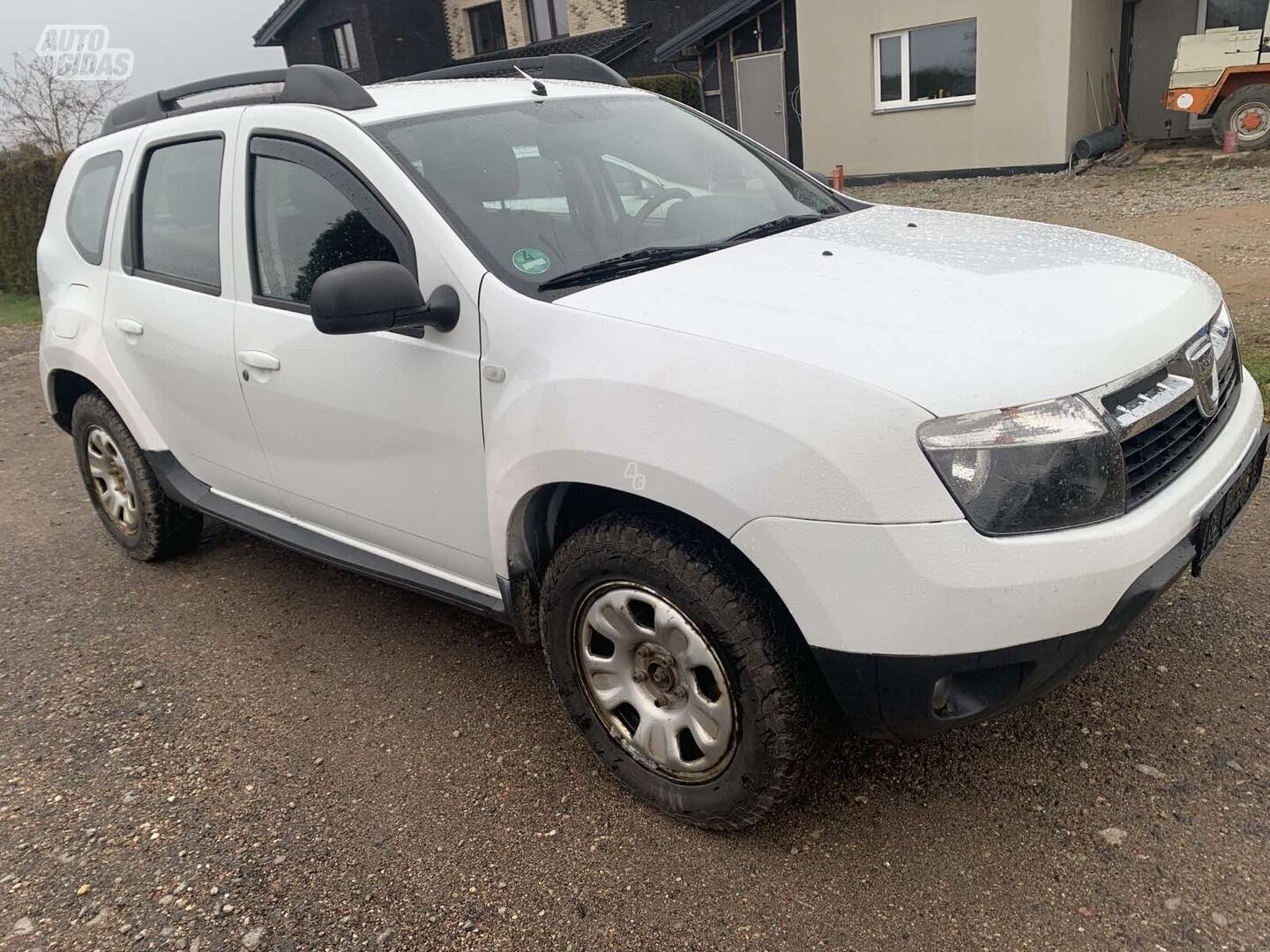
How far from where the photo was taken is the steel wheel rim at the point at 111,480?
4449 mm

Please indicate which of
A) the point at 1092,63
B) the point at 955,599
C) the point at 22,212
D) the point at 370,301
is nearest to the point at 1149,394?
the point at 955,599

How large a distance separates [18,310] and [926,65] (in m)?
14.4

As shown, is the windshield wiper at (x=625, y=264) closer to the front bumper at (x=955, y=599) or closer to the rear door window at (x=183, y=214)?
the front bumper at (x=955, y=599)

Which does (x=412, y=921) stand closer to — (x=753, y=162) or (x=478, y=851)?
(x=478, y=851)

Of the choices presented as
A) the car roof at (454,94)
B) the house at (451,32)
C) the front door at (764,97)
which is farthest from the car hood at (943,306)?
the house at (451,32)

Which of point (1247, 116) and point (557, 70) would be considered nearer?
point (557, 70)

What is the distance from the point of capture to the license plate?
2328 millimetres

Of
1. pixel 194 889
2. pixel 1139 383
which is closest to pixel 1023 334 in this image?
pixel 1139 383

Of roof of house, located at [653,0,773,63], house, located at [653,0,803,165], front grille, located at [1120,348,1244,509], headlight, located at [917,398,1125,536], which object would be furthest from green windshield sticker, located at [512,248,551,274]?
roof of house, located at [653,0,773,63]

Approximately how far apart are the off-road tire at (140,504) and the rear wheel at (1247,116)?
50.5ft

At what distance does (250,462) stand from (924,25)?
1506 cm

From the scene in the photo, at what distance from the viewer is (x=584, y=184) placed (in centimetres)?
305

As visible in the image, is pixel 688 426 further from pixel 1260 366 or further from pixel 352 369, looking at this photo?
pixel 1260 366

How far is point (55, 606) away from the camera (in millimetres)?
4367
